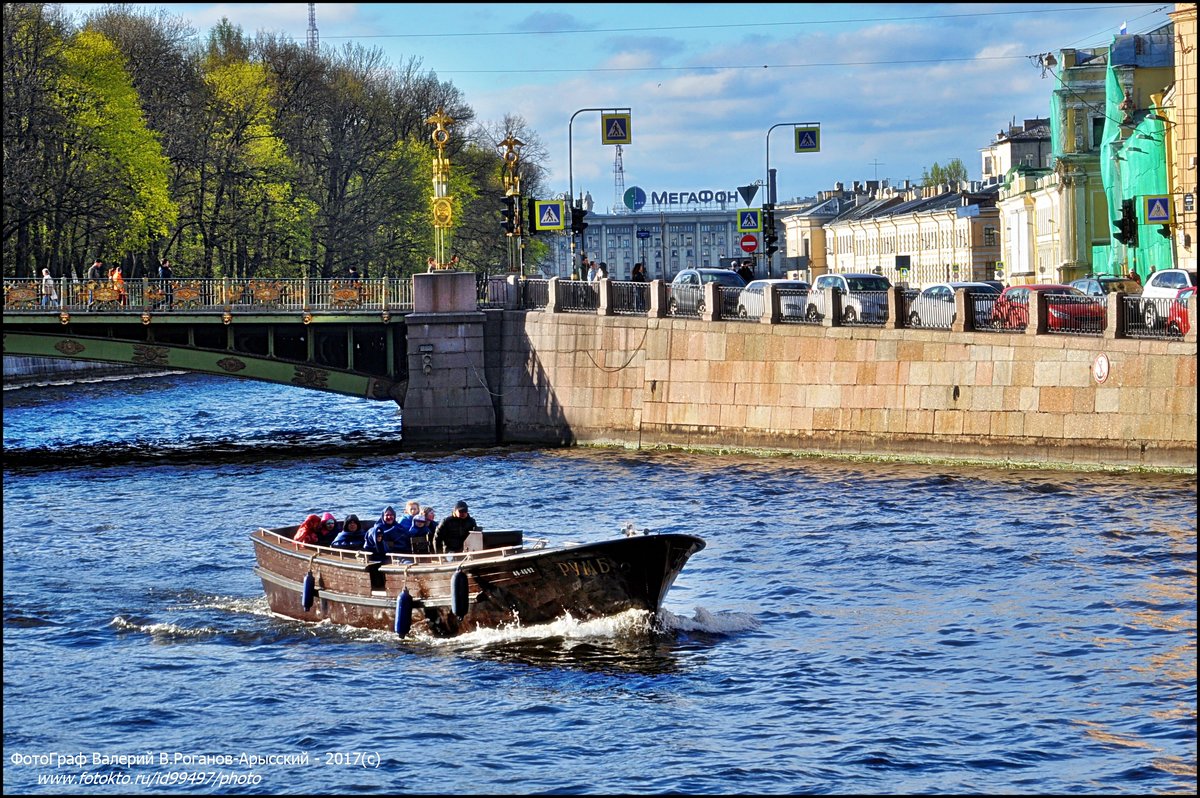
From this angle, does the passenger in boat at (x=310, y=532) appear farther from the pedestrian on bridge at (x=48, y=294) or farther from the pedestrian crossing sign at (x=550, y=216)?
the pedestrian crossing sign at (x=550, y=216)

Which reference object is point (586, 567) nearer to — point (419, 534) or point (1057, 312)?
point (419, 534)

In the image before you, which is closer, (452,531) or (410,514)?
(452,531)

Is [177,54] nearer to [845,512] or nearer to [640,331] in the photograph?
[640,331]

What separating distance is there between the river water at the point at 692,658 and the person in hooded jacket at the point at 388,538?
1.14 metres

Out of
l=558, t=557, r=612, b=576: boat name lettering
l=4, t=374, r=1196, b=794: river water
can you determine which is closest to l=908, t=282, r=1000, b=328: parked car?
l=4, t=374, r=1196, b=794: river water

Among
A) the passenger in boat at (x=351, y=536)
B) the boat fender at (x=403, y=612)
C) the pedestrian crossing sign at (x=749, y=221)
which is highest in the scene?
the pedestrian crossing sign at (x=749, y=221)

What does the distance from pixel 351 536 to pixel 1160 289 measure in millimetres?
23015

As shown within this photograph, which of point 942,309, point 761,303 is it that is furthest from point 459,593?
point 761,303

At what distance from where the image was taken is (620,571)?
22.1 meters

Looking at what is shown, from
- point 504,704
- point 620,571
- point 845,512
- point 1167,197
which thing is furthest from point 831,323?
point 504,704

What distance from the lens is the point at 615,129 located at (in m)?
50.0

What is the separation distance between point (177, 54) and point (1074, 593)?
188 feet

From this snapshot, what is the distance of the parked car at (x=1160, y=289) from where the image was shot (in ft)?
116

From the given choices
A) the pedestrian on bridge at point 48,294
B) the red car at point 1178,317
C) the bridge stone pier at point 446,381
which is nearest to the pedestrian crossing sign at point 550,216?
the bridge stone pier at point 446,381
